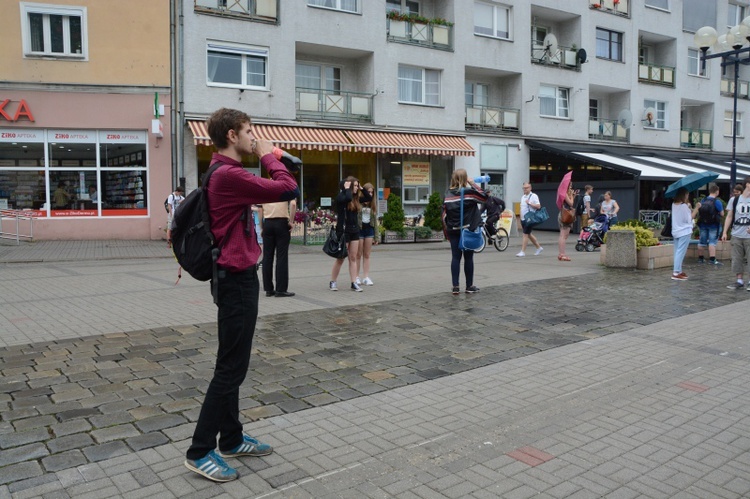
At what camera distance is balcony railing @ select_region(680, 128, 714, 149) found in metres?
34.5

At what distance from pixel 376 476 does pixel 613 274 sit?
32.5ft

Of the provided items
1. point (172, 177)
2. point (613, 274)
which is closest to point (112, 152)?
point (172, 177)

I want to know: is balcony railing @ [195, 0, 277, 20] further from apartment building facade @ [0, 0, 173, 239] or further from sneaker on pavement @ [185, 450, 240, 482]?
sneaker on pavement @ [185, 450, 240, 482]

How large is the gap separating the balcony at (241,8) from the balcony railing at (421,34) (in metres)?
4.75

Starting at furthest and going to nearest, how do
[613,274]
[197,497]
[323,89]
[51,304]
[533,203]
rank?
1. [323,89]
2. [533,203]
3. [613,274]
4. [51,304]
5. [197,497]

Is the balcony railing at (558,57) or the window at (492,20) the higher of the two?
the window at (492,20)

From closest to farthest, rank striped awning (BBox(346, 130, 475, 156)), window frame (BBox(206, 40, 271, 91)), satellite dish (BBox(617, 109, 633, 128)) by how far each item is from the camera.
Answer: window frame (BBox(206, 40, 271, 91))
striped awning (BBox(346, 130, 475, 156))
satellite dish (BBox(617, 109, 633, 128))

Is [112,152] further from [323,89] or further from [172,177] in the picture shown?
[323,89]

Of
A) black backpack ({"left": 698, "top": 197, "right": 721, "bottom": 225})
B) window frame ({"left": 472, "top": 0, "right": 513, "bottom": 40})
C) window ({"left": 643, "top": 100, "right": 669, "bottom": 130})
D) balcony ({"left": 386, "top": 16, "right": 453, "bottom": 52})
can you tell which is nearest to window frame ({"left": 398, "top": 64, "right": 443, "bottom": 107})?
balcony ({"left": 386, "top": 16, "right": 453, "bottom": 52})

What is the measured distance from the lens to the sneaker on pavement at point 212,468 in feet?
11.5

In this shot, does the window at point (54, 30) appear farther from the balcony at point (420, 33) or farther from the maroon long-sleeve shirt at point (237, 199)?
the maroon long-sleeve shirt at point (237, 199)

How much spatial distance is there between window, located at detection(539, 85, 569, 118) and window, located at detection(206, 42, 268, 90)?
42.3 feet

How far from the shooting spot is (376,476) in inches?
143

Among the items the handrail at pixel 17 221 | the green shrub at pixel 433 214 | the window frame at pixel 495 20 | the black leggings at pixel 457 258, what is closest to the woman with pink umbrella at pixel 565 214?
the black leggings at pixel 457 258
